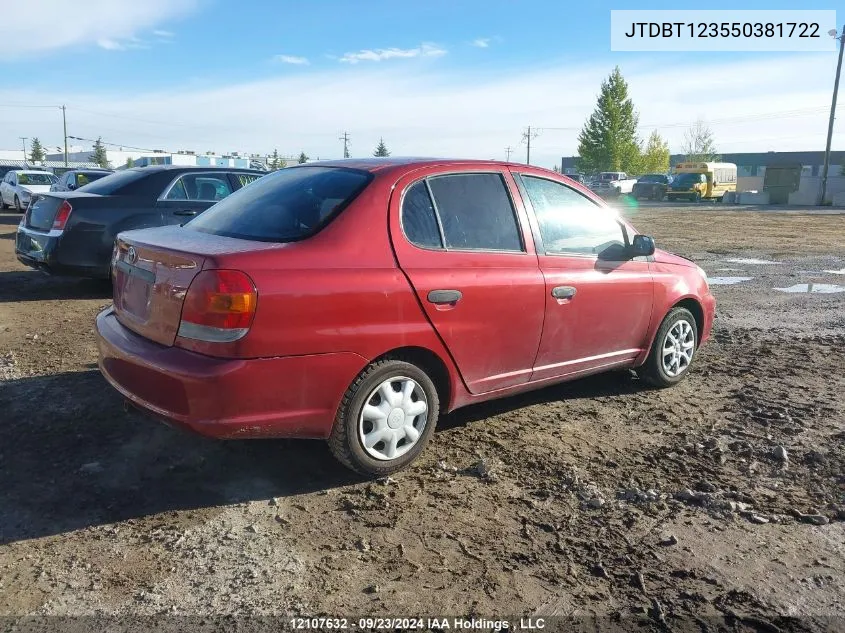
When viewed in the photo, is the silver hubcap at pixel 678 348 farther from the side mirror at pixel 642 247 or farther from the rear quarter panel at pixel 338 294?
the rear quarter panel at pixel 338 294

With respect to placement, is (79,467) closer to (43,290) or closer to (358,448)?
(358,448)

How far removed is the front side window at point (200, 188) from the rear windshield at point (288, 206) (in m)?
4.69

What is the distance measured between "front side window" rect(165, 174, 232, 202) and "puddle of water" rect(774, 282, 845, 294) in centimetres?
769

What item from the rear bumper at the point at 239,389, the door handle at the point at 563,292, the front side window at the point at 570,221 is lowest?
the rear bumper at the point at 239,389

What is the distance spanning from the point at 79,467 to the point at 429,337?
1946mm

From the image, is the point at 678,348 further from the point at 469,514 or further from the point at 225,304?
the point at 225,304

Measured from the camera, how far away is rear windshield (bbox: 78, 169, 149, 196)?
8344 millimetres

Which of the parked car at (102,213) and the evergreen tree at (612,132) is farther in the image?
the evergreen tree at (612,132)

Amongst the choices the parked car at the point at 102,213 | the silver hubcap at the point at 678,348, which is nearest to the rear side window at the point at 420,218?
the silver hubcap at the point at 678,348

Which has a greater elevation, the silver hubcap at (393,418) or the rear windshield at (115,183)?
the rear windshield at (115,183)

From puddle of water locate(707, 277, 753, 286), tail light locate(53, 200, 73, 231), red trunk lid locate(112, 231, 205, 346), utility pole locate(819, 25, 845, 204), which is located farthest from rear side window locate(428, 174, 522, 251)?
utility pole locate(819, 25, 845, 204)

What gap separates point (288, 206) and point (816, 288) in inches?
349

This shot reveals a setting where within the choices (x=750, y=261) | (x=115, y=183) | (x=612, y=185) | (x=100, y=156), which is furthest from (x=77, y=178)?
(x=100, y=156)

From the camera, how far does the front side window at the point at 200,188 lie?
338 inches
